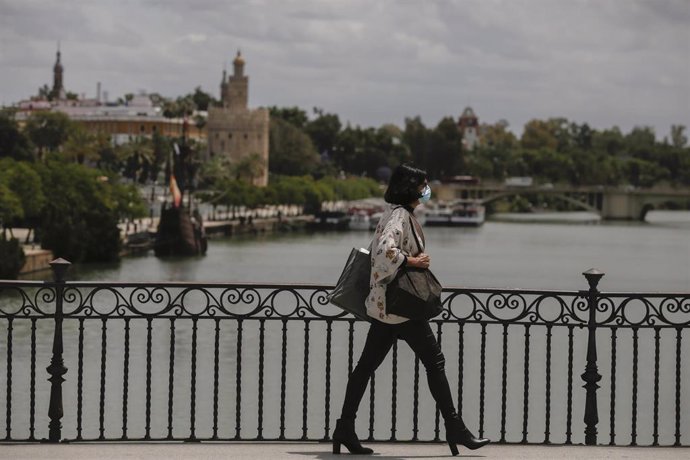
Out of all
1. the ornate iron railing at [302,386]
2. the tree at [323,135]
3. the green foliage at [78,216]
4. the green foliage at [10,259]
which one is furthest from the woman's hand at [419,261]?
the tree at [323,135]

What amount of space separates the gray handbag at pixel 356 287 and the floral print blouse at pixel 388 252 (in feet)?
0.23

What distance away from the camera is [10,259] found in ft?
145

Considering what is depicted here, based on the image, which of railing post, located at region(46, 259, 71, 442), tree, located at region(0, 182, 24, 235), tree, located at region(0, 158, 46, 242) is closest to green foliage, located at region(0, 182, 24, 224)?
tree, located at region(0, 182, 24, 235)

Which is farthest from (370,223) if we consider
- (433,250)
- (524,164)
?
(524,164)

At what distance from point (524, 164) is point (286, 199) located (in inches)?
2874

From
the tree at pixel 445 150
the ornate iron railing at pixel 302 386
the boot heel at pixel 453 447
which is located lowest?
the ornate iron railing at pixel 302 386

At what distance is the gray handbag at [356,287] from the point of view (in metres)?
8.25

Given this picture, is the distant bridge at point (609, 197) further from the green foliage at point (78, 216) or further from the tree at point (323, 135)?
the green foliage at point (78, 216)

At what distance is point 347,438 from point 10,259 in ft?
122

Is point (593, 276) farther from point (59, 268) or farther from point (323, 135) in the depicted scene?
point (323, 135)

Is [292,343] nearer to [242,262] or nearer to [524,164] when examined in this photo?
[242,262]

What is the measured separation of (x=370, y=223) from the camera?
367ft

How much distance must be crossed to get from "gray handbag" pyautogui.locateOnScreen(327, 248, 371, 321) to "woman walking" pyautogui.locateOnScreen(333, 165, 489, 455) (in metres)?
0.08

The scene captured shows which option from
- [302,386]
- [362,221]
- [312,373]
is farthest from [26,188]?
[362,221]
